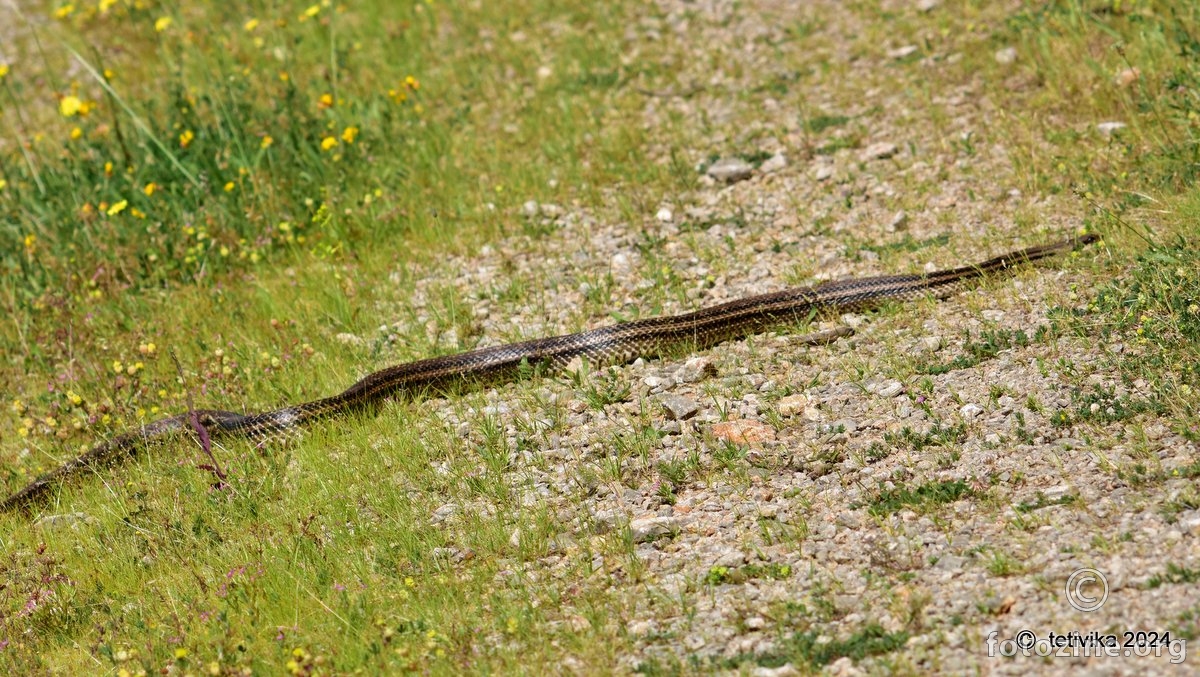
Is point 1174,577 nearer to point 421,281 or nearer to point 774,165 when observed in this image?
point 774,165

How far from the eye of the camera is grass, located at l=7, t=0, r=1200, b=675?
5723 mm

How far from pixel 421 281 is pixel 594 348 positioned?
2210 mm

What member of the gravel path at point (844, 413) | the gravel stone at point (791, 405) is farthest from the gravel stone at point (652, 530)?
the gravel stone at point (791, 405)

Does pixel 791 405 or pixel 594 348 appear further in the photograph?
pixel 594 348

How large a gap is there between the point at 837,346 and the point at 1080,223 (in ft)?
7.28

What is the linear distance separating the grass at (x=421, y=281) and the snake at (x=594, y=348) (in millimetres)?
200

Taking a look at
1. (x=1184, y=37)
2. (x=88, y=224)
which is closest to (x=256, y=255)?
(x=88, y=224)

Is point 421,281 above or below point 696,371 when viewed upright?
above

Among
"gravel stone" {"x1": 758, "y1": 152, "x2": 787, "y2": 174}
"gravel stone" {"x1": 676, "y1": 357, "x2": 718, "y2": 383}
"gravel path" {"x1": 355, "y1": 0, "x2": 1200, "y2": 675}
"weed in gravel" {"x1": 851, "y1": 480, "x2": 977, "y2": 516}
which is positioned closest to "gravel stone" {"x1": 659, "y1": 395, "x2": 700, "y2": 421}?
"gravel path" {"x1": 355, "y1": 0, "x2": 1200, "y2": 675}

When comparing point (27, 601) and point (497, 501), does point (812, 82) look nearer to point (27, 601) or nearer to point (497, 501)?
point (497, 501)

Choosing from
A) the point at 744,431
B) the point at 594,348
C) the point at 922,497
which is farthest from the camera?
the point at 594,348

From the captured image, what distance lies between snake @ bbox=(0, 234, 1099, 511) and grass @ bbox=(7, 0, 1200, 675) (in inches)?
7.9

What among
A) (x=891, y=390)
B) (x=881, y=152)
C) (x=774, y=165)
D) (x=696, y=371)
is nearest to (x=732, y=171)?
(x=774, y=165)

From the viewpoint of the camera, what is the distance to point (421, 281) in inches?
372
